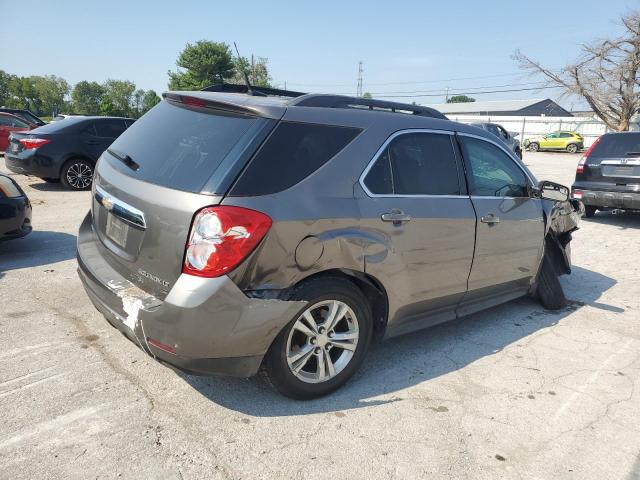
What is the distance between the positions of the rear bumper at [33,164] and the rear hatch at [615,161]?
10248 millimetres

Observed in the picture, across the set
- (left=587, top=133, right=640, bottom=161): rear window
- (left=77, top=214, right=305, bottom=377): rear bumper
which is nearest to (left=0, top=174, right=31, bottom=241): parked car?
(left=77, top=214, right=305, bottom=377): rear bumper

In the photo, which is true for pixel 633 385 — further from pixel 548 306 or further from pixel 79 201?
pixel 79 201

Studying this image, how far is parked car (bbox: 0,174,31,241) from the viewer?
530 centimetres

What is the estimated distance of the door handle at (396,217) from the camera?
3.06 m

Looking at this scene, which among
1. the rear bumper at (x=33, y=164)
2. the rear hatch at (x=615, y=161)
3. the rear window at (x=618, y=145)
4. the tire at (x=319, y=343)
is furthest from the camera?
the rear bumper at (x=33, y=164)

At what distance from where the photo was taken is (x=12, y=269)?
5.04 meters

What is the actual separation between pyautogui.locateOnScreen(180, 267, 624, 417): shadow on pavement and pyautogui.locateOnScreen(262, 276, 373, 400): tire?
0.42 ft

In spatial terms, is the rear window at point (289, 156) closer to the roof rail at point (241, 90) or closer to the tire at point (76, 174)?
the roof rail at point (241, 90)

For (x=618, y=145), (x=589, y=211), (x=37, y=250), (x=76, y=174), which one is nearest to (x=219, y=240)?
(x=37, y=250)

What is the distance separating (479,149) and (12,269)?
15.2ft

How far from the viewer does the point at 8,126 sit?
15297mm

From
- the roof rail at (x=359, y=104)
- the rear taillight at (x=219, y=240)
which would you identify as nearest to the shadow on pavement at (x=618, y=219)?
the roof rail at (x=359, y=104)

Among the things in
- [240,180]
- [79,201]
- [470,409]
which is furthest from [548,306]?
[79,201]

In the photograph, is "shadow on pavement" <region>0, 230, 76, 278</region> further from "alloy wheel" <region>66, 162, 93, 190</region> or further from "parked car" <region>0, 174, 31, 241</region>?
"alloy wheel" <region>66, 162, 93, 190</region>
